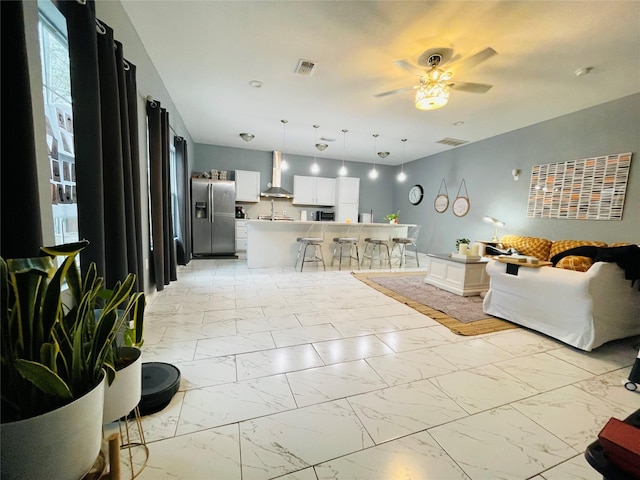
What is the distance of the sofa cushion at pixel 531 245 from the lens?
13.1ft

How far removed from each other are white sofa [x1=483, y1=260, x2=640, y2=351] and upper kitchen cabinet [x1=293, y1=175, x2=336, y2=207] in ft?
17.9

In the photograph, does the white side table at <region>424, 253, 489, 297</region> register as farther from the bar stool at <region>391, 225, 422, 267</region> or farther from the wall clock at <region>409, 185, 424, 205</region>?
the wall clock at <region>409, 185, 424, 205</region>

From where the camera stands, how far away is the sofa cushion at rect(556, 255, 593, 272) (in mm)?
2652

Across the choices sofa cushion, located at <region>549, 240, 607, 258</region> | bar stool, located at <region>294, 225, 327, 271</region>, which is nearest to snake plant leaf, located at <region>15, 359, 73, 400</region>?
bar stool, located at <region>294, 225, 327, 271</region>

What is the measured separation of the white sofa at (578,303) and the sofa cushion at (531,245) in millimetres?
1810

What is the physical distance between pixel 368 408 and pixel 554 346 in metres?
1.95

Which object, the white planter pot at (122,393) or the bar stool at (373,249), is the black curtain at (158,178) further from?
the bar stool at (373,249)

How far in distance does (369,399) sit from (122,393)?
126cm

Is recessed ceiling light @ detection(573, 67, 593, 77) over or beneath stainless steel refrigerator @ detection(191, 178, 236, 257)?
over

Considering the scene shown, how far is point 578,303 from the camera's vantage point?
2123mm

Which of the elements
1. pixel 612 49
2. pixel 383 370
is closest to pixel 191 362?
pixel 383 370

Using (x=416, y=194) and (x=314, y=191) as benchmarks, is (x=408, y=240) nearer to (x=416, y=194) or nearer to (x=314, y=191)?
(x=416, y=194)

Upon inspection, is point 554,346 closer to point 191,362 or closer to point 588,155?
point 191,362

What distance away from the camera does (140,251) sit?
2.43 meters
